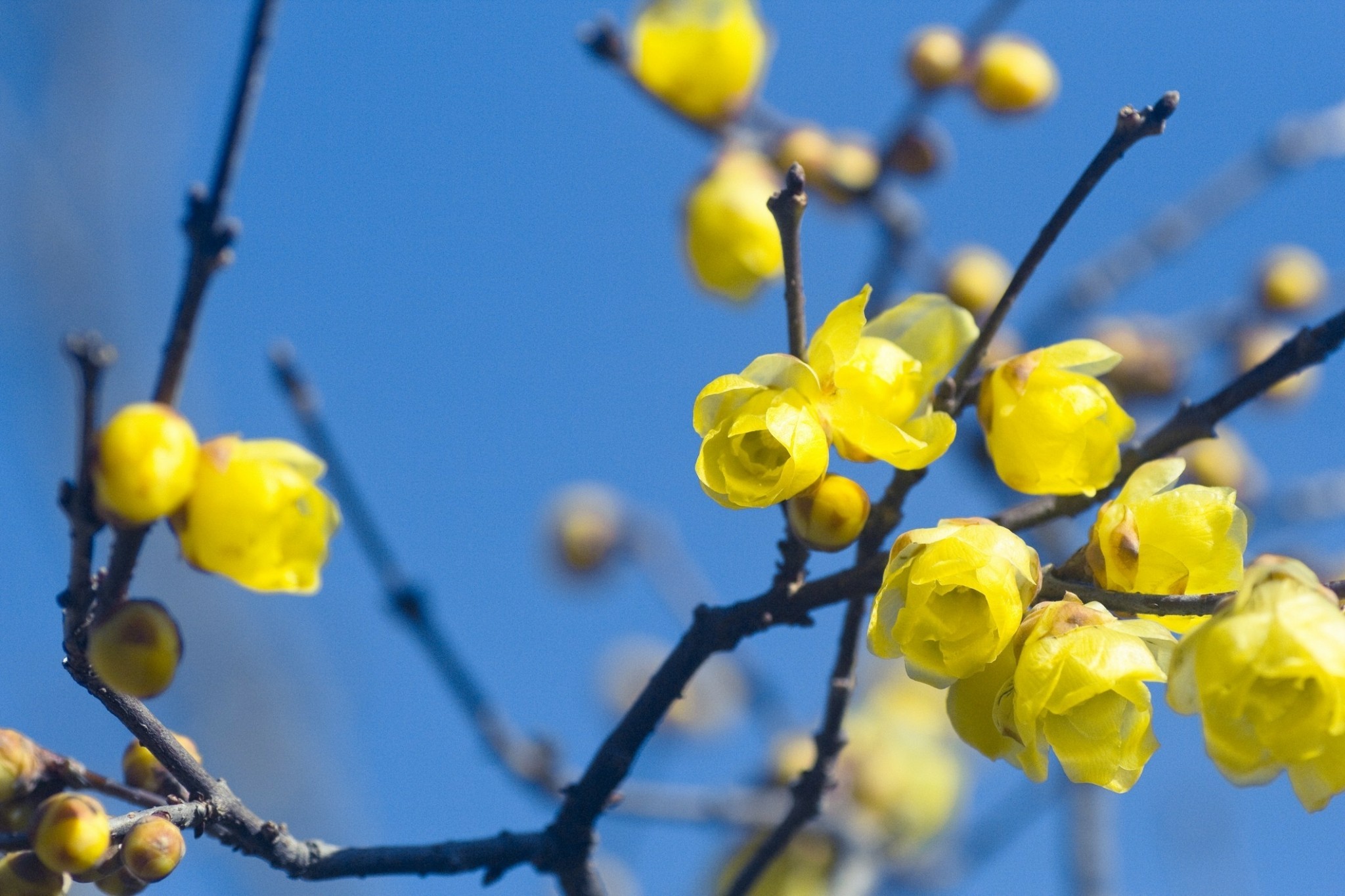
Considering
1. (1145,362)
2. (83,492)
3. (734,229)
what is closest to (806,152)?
(734,229)

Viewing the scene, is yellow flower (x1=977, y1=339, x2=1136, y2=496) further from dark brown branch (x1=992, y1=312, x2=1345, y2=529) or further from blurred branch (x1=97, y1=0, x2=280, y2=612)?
blurred branch (x1=97, y1=0, x2=280, y2=612)

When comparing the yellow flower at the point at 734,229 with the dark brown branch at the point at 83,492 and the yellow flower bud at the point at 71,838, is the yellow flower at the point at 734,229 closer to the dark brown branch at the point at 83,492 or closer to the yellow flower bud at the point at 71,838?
the dark brown branch at the point at 83,492

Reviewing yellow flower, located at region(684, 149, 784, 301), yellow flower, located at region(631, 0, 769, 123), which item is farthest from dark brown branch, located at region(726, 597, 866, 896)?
yellow flower, located at region(631, 0, 769, 123)

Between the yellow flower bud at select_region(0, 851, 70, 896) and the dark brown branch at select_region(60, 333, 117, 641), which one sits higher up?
the dark brown branch at select_region(60, 333, 117, 641)

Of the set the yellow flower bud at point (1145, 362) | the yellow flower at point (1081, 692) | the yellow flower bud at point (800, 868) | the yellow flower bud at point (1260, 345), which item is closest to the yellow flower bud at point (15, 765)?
the yellow flower at point (1081, 692)

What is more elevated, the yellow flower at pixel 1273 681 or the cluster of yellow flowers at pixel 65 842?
the yellow flower at pixel 1273 681

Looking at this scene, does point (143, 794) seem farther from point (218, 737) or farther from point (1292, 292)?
point (1292, 292)
